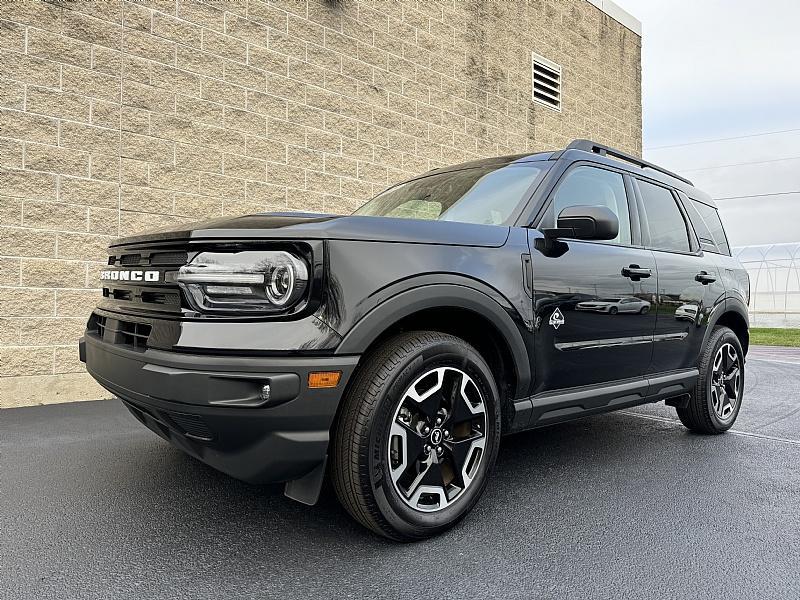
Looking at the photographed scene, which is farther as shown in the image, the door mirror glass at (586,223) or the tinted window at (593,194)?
the tinted window at (593,194)

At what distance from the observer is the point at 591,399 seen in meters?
3.22

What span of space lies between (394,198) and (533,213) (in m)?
1.12

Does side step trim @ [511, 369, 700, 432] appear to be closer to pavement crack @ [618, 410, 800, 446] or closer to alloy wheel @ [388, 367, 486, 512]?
alloy wheel @ [388, 367, 486, 512]

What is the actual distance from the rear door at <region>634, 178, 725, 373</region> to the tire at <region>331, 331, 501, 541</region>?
165cm

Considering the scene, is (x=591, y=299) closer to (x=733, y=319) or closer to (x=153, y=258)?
Answer: (x=153, y=258)

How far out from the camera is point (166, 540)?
241 centimetres

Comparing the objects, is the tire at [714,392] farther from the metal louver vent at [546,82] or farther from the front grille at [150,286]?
the metal louver vent at [546,82]

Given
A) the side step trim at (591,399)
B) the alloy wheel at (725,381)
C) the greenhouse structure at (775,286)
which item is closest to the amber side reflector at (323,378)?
the side step trim at (591,399)

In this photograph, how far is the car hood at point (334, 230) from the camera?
7.25 feet

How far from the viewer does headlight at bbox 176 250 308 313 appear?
216 cm

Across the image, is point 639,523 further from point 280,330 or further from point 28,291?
point 28,291

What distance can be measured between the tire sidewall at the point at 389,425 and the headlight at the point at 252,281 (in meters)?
0.53

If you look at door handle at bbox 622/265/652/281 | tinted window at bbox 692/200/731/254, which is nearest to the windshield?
door handle at bbox 622/265/652/281

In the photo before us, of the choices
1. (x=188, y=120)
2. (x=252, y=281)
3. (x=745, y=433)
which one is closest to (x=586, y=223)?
(x=252, y=281)
